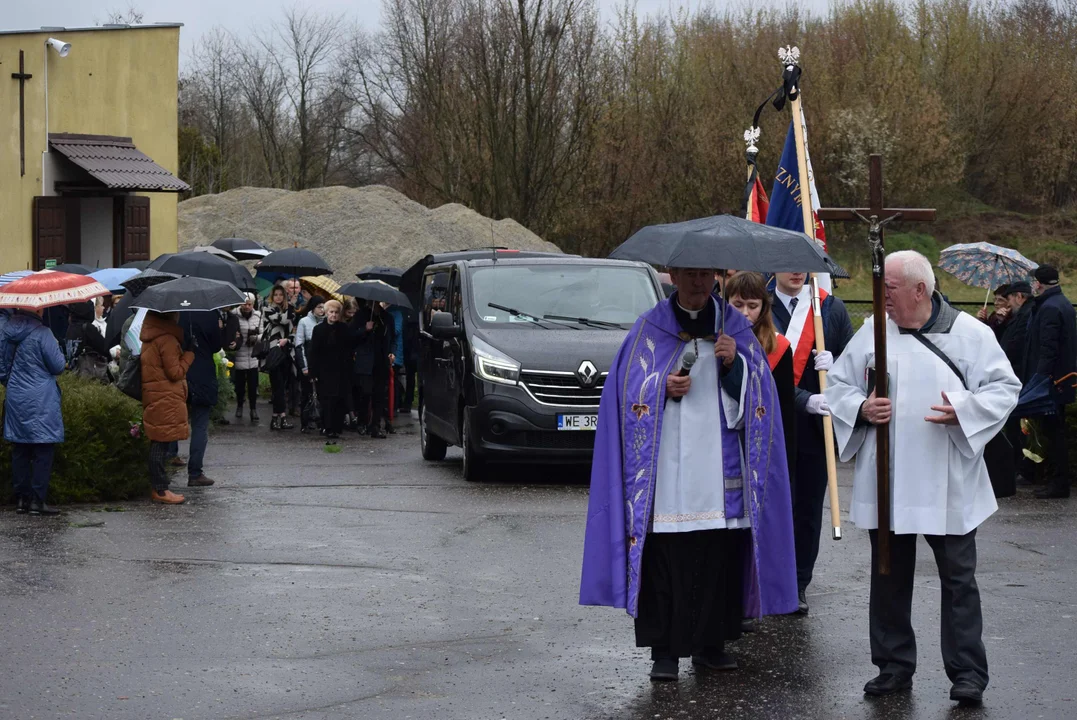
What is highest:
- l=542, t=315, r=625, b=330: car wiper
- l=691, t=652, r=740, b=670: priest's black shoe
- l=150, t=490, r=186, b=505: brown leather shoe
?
l=542, t=315, r=625, b=330: car wiper

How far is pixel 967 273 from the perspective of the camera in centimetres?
Answer: 1600

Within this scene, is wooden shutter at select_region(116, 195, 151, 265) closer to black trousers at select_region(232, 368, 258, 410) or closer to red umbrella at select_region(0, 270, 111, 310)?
black trousers at select_region(232, 368, 258, 410)

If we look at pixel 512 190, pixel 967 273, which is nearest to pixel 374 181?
pixel 512 190

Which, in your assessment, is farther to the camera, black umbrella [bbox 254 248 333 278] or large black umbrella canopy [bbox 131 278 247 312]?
black umbrella [bbox 254 248 333 278]

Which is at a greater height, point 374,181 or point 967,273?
point 374,181

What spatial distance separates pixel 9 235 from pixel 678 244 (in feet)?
75.0

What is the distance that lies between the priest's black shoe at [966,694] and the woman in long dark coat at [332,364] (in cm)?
1174

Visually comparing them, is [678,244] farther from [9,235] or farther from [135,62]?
[135,62]

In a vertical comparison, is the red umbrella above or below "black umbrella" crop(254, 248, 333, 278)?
below

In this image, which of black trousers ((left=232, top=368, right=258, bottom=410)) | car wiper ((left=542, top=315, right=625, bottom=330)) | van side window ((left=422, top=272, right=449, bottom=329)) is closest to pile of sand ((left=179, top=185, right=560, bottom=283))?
black trousers ((left=232, top=368, right=258, bottom=410))

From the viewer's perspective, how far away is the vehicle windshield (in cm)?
1377

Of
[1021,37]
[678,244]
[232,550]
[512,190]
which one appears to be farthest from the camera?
[1021,37]

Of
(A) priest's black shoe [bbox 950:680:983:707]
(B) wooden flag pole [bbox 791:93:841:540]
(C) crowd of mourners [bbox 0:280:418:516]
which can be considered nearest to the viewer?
(A) priest's black shoe [bbox 950:680:983:707]

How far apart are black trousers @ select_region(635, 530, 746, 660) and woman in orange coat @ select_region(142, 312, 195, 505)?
6377mm
